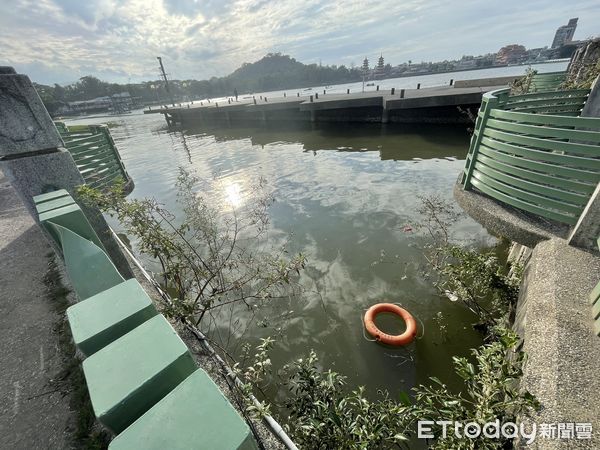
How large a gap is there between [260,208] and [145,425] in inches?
327

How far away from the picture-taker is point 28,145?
2475 mm

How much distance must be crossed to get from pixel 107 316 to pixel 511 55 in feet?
511

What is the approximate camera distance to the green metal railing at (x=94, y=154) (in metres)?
7.38

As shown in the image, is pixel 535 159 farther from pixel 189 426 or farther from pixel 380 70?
pixel 380 70

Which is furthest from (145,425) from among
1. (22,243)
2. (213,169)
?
(213,169)

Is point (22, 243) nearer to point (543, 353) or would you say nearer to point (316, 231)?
point (316, 231)

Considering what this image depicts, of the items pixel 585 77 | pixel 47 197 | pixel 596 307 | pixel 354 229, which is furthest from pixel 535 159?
pixel 585 77

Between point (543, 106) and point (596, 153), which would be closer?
point (596, 153)

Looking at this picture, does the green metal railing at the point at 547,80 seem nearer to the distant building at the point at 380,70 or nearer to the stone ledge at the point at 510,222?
the stone ledge at the point at 510,222

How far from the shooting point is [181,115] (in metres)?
35.4

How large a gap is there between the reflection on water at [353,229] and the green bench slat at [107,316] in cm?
361

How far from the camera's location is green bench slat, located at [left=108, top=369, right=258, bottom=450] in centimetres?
69

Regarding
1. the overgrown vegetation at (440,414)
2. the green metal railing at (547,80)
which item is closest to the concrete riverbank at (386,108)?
the green metal railing at (547,80)

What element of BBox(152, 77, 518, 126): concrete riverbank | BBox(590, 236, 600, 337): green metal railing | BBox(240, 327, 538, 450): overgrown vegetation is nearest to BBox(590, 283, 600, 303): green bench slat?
BBox(590, 236, 600, 337): green metal railing
